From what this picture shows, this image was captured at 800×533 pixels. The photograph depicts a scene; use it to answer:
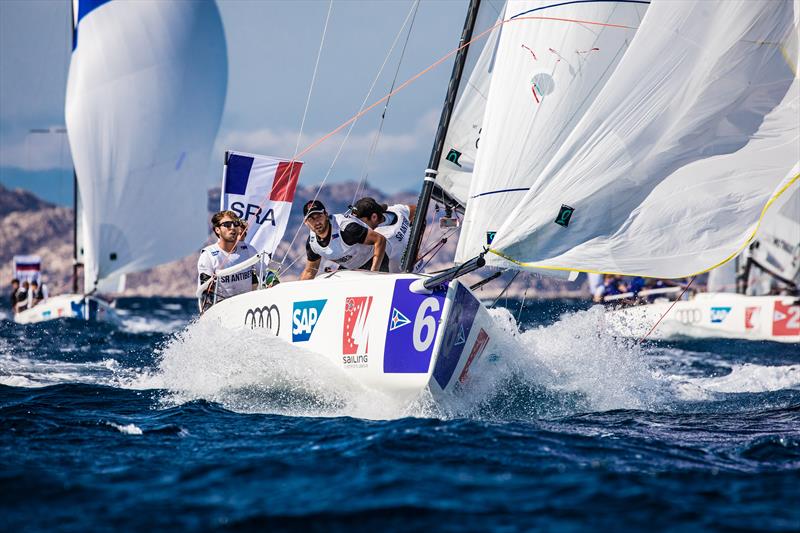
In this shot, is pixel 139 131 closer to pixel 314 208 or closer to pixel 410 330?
pixel 314 208

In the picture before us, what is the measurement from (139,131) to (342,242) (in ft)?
35.9

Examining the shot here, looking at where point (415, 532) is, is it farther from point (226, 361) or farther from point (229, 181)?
point (229, 181)

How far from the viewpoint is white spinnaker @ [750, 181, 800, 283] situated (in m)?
18.1

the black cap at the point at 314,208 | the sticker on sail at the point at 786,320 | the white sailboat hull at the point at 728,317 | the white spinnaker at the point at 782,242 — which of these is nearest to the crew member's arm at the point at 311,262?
the black cap at the point at 314,208

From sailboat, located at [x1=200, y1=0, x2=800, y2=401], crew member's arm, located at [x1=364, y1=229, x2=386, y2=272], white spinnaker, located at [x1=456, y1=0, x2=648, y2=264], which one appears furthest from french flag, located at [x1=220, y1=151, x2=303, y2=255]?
sailboat, located at [x1=200, y1=0, x2=800, y2=401]

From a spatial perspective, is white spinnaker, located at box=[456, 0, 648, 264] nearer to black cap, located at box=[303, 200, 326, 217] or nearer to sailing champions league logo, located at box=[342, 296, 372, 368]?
sailing champions league logo, located at box=[342, 296, 372, 368]

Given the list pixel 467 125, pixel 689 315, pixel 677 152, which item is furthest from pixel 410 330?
pixel 689 315

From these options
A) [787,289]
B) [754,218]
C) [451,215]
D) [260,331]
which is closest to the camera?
[754,218]

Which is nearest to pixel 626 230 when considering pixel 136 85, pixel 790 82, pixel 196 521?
pixel 790 82

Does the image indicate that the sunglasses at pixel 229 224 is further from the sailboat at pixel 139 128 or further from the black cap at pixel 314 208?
the sailboat at pixel 139 128

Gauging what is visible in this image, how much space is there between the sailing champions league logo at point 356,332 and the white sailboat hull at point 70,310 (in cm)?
1492

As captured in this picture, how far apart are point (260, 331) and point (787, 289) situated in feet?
49.3

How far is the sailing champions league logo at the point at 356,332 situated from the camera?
6.06 m

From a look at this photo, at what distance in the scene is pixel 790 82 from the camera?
606cm
